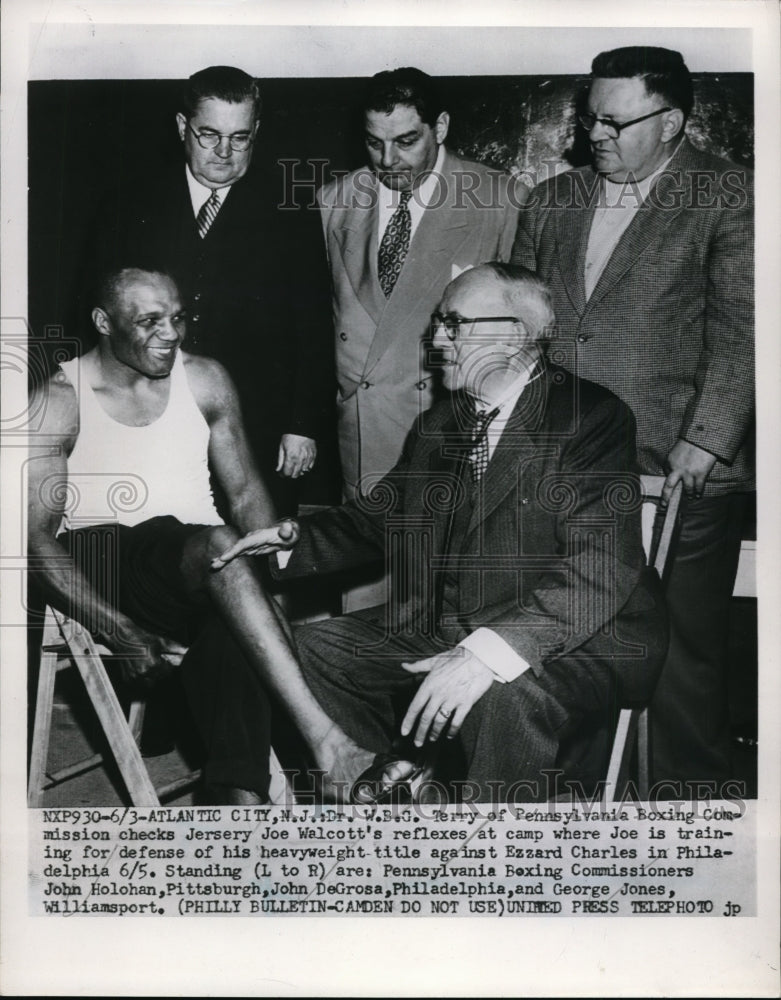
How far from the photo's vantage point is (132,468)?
111 inches

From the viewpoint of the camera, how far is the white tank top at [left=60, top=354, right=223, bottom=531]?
2822 millimetres

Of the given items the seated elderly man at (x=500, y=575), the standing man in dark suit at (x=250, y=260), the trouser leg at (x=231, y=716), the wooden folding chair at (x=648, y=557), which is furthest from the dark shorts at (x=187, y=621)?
the wooden folding chair at (x=648, y=557)

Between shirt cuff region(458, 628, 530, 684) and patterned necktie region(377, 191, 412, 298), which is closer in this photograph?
shirt cuff region(458, 628, 530, 684)

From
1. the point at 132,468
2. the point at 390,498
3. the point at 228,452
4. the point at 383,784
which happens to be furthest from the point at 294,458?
the point at 383,784

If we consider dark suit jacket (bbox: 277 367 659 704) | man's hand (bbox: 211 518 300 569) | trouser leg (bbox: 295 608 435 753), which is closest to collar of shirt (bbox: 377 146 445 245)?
dark suit jacket (bbox: 277 367 659 704)

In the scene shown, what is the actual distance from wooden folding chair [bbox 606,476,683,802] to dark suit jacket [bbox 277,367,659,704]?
4cm

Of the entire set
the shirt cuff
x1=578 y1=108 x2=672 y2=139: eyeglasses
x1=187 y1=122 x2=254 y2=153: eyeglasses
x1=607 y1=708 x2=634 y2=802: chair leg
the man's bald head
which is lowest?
x1=607 y1=708 x2=634 y2=802: chair leg

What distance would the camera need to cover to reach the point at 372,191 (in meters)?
2.85

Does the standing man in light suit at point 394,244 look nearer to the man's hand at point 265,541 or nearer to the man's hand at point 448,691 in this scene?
the man's hand at point 265,541

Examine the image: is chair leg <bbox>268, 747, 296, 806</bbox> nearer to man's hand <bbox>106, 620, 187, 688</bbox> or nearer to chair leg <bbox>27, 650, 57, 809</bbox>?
man's hand <bbox>106, 620, 187, 688</bbox>

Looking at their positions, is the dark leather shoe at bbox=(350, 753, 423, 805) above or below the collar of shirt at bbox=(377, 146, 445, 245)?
below

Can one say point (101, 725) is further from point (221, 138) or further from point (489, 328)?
point (221, 138)

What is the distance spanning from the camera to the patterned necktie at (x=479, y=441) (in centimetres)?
277

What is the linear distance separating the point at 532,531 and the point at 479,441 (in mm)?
322
